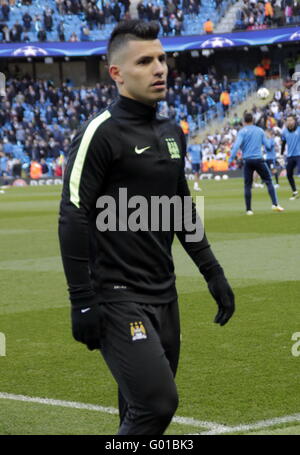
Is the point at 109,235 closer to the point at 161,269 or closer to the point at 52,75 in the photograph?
the point at 161,269

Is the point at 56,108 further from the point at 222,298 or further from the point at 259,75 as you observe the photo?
the point at 222,298

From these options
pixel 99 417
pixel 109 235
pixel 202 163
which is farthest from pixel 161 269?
pixel 202 163

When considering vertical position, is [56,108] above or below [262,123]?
below

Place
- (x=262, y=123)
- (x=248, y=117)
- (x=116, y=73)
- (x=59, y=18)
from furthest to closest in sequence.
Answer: (x=59, y=18) < (x=262, y=123) < (x=248, y=117) < (x=116, y=73)

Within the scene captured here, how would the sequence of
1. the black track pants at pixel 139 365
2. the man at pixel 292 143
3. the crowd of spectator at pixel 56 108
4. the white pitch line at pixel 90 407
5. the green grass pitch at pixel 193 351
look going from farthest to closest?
the crowd of spectator at pixel 56 108 → the man at pixel 292 143 → the green grass pitch at pixel 193 351 → the white pitch line at pixel 90 407 → the black track pants at pixel 139 365

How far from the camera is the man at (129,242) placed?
3.97 metres

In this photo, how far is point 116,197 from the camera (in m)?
4.25

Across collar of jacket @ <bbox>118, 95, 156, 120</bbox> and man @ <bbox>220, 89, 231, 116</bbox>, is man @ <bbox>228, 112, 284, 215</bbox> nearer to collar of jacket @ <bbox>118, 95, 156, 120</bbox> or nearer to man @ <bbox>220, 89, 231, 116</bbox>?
collar of jacket @ <bbox>118, 95, 156, 120</bbox>

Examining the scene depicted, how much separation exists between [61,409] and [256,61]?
50.6 metres

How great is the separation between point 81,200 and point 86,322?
523 mm

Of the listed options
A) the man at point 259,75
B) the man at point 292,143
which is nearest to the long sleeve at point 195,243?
the man at point 292,143

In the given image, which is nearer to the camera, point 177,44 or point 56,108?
point 177,44

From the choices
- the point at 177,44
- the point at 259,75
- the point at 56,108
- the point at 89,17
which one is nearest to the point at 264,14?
the point at 259,75

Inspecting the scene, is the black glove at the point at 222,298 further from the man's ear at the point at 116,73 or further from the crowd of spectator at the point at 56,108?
the crowd of spectator at the point at 56,108
